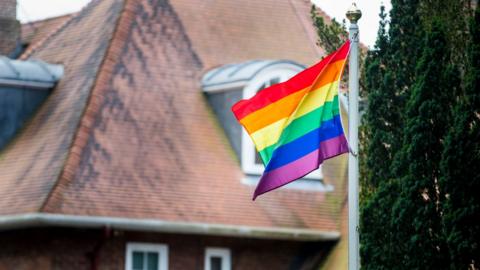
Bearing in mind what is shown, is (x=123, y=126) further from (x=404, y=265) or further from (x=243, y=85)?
(x=404, y=265)

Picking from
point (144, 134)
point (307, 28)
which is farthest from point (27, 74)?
point (307, 28)

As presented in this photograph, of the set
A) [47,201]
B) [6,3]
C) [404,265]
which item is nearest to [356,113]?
[404,265]

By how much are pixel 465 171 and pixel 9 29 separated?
15.4m

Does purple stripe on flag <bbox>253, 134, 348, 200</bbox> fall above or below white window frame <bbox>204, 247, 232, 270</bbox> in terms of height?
above

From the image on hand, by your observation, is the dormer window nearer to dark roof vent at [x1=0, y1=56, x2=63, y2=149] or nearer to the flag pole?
dark roof vent at [x1=0, y1=56, x2=63, y2=149]

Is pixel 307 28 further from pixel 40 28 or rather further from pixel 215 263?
pixel 215 263

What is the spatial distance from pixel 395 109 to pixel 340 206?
841cm

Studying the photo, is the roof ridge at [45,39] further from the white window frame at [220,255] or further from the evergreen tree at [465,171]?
the evergreen tree at [465,171]

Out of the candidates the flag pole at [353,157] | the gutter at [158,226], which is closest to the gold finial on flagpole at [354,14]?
the flag pole at [353,157]

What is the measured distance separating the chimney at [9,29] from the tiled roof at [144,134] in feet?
2.04

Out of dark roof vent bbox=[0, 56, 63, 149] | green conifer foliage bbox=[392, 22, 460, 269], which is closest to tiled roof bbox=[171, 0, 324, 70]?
dark roof vent bbox=[0, 56, 63, 149]

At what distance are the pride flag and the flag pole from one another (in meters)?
0.38

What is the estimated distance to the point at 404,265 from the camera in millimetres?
23875

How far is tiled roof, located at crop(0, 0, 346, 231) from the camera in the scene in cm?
3053
